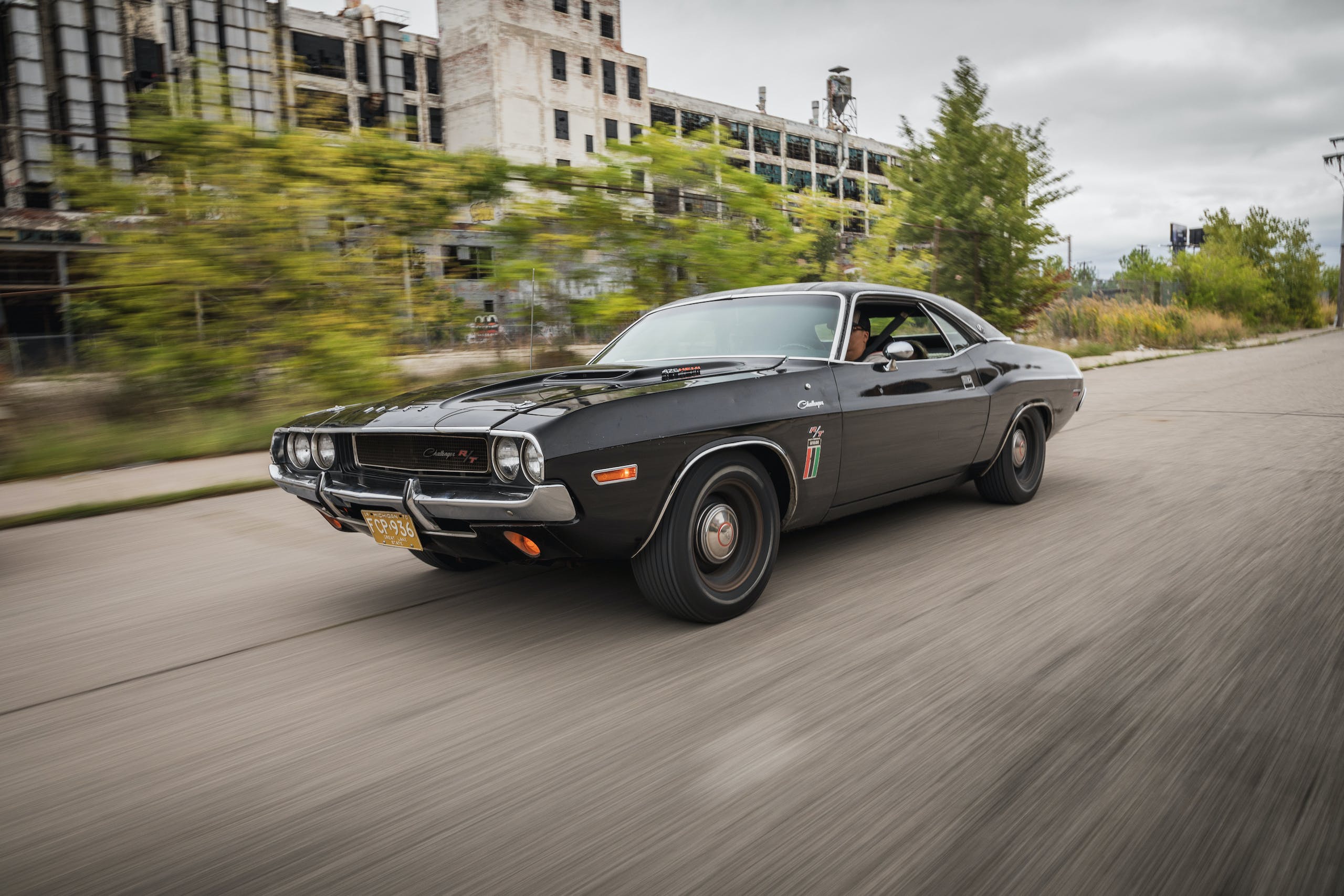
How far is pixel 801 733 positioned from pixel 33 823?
2.06 metres

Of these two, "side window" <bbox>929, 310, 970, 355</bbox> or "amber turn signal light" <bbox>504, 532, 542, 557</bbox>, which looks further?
"side window" <bbox>929, 310, 970, 355</bbox>

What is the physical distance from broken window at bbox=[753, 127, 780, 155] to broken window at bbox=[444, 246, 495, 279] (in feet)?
206

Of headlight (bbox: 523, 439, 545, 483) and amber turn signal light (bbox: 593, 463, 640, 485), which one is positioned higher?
headlight (bbox: 523, 439, 545, 483)

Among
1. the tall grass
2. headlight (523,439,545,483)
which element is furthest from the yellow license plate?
the tall grass

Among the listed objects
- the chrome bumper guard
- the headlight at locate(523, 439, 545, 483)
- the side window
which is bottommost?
the chrome bumper guard

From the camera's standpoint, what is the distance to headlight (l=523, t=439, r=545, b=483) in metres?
3.24

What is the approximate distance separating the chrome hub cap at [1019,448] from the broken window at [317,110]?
747cm

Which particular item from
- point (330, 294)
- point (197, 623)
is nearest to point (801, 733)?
point (197, 623)

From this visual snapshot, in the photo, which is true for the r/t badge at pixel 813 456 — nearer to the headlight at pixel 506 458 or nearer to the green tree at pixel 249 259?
the headlight at pixel 506 458

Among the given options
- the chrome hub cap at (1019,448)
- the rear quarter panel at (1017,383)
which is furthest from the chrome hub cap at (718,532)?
the chrome hub cap at (1019,448)

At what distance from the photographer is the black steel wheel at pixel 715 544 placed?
11.8ft

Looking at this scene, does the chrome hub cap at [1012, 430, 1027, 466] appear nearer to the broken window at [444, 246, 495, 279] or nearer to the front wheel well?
the front wheel well

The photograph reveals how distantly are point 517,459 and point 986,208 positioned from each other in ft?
53.1

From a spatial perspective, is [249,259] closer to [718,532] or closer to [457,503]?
[457,503]
